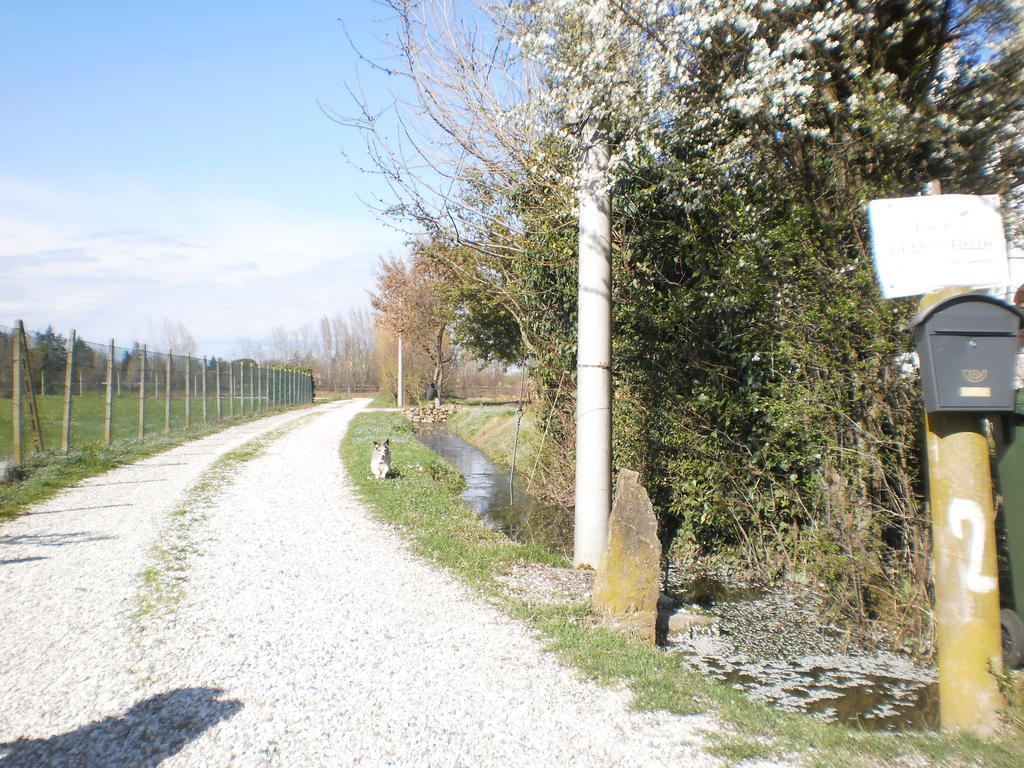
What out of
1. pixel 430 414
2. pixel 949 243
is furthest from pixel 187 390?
pixel 949 243

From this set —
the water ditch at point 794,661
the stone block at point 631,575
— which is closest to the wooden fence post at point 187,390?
the water ditch at point 794,661

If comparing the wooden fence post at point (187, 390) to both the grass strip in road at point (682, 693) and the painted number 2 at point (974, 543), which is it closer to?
the grass strip in road at point (682, 693)

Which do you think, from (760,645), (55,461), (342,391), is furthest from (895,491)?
(342,391)

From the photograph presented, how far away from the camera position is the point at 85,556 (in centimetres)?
688

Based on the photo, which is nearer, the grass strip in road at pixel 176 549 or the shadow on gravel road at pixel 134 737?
the shadow on gravel road at pixel 134 737

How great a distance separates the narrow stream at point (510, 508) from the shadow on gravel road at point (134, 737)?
4539 mm

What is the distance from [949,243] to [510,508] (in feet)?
31.2

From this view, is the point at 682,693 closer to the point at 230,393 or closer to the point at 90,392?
the point at 90,392

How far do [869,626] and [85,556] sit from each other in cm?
686

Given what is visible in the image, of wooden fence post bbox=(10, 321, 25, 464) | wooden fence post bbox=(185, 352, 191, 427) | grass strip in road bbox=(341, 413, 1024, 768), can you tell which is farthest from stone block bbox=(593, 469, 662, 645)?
wooden fence post bbox=(185, 352, 191, 427)

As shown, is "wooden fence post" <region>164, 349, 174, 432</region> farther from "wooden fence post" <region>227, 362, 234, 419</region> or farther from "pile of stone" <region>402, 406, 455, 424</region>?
"pile of stone" <region>402, 406, 455, 424</region>

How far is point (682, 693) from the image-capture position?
13.7ft

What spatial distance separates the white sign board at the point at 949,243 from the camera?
3.62 meters

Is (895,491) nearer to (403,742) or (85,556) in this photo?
(403,742)
